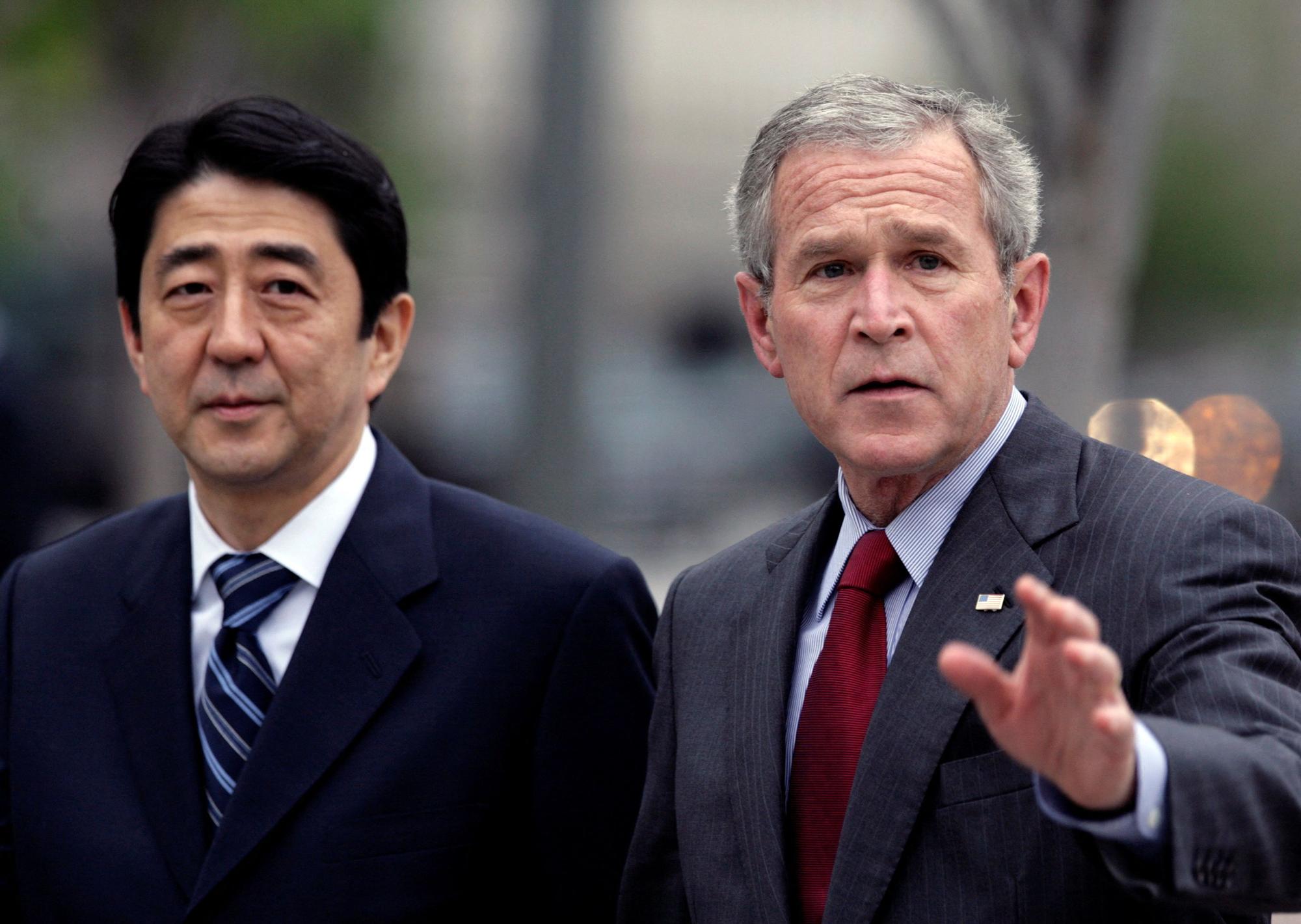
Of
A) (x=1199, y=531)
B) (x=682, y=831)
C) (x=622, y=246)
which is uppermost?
(x=622, y=246)

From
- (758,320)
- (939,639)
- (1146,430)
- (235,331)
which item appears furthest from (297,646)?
(1146,430)

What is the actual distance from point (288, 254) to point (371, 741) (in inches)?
38.1

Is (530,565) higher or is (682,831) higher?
(530,565)

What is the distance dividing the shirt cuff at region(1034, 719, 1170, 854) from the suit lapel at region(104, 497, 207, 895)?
1728mm

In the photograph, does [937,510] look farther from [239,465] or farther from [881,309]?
[239,465]

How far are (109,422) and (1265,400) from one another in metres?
12.6

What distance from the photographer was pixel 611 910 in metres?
3.25

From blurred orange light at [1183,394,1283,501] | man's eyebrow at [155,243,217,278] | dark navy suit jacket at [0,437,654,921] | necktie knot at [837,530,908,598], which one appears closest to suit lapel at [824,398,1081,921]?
necktie knot at [837,530,908,598]

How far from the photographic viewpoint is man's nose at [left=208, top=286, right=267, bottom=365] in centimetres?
322

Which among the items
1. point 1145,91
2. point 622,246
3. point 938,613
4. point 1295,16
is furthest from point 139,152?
point 622,246

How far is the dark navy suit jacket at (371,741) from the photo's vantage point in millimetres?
3045

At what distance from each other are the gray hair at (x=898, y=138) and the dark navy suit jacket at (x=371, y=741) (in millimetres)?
854

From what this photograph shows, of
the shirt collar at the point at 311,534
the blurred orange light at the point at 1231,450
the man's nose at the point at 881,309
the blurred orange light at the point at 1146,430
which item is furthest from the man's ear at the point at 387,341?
the blurred orange light at the point at 1231,450

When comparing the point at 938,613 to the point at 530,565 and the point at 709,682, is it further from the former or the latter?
the point at 530,565
